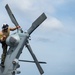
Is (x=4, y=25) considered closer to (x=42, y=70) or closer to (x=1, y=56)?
(x=1, y=56)

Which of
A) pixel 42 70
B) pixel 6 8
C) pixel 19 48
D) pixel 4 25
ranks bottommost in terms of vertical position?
pixel 42 70

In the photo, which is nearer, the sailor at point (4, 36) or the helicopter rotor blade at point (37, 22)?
the helicopter rotor blade at point (37, 22)

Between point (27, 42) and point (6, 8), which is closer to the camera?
point (27, 42)

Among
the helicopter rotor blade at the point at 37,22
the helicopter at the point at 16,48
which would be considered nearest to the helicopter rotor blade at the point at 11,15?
the helicopter at the point at 16,48

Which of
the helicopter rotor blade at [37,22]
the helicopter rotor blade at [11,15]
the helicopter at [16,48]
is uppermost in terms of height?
the helicopter rotor blade at [11,15]

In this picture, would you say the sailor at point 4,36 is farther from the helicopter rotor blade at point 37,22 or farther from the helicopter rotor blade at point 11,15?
the helicopter rotor blade at point 37,22

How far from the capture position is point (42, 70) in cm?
2417

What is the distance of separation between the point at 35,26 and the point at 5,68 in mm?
4076

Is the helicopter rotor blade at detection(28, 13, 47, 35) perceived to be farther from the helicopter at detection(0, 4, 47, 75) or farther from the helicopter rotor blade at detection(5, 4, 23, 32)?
the helicopter rotor blade at detection(5, 4, 23, 32)

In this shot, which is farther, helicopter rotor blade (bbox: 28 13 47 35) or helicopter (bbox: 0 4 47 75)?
helicopter (bbox: 0 4 47 75)

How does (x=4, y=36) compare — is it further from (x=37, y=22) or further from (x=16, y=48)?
(x=37, y=22)

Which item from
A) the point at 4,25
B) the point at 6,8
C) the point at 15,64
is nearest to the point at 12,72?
the point at 15,64

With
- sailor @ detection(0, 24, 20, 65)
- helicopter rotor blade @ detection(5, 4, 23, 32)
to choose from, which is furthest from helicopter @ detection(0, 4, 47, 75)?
helicopter rotor blade @ detection(5, 4, 23, 32)

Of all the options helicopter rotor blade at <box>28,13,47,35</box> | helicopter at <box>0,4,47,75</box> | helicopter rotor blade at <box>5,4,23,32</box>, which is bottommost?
helicopter at <box>0,4,47,75</box>
